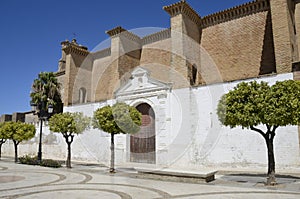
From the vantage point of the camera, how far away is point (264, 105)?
7129mm

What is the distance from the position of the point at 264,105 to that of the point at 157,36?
10.9 meters

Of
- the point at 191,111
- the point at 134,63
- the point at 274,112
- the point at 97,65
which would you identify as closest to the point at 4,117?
the point at 97,65

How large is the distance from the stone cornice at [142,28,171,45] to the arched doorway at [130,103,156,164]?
4.92 metres

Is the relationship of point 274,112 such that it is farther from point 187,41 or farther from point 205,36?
point 205,36

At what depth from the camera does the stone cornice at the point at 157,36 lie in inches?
637

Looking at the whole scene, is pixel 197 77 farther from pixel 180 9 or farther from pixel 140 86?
pixel 180 9

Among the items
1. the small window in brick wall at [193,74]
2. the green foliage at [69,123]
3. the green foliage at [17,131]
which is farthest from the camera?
the green foliage at [17,131]

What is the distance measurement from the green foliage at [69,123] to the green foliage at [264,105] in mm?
7696

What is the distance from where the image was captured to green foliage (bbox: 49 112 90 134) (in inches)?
492

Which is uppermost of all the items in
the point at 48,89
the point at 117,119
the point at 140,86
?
the point at 48,89

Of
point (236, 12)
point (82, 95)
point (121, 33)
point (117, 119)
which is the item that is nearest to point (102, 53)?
point (82, 95)

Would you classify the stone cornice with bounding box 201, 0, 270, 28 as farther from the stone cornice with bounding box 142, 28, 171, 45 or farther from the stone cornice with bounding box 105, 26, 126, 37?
the stone cornice with bounding box 105, 26, 126, 37

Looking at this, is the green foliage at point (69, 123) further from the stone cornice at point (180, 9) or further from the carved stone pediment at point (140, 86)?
the stone cornice at point (180, 9)

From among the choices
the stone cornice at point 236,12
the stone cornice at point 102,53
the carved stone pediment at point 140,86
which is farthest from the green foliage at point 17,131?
the stone cornice at point 236,12
